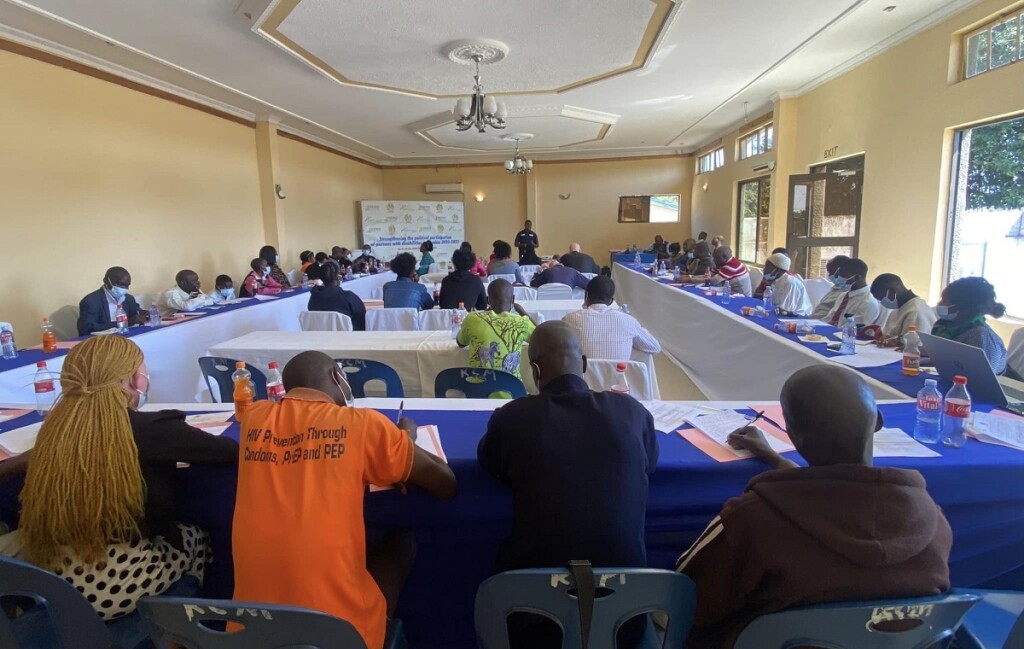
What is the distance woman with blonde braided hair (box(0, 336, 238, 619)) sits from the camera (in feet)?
4.06

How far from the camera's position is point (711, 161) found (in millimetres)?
11523

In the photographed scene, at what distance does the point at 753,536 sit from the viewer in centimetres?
106

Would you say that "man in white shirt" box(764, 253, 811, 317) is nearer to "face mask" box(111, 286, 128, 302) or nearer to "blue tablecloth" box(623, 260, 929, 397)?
"blue tablecloth" box(623, 260, 929, 397)

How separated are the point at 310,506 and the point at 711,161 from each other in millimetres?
12028

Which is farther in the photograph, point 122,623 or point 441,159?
point 441,159

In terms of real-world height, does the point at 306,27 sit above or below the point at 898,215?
above

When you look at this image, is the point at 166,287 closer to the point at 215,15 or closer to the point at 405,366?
the point at 215,15

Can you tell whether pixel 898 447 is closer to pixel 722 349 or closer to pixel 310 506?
pixel 310 506

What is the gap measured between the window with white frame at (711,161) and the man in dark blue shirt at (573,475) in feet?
34.8

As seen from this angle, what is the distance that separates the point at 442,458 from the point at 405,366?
1785mm

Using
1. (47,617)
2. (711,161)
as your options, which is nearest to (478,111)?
(47,617)

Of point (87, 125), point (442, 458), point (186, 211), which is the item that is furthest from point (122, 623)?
point (186, 211)

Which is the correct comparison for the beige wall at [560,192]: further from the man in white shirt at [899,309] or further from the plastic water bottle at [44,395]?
the plastic water bottle at [44,395]

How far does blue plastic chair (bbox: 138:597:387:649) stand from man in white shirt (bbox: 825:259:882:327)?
4.02m
